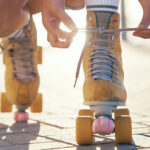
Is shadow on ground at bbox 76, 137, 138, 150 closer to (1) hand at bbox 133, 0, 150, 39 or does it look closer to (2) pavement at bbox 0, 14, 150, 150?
(2) pavement at bbox 0, 14, 150, 150

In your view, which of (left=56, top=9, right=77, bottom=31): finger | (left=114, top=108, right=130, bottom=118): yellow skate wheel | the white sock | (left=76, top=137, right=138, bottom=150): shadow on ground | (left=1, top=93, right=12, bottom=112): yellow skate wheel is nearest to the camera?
(left=56, top=9, right=77, bottom=31): finger

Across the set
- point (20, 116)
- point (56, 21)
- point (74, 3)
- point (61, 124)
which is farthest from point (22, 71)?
point (56, 21)

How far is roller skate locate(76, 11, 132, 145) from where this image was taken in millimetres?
1777

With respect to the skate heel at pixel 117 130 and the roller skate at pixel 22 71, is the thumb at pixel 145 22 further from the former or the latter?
the roller skate at pixel 22 71

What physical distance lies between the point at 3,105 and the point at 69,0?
94cm

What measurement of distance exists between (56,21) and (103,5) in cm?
32

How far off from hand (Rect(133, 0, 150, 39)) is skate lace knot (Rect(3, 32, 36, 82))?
3.08 feet

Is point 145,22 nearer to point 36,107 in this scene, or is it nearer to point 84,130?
point 84,130

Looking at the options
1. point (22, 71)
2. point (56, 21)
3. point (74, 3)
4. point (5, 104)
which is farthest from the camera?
point (5, 104)

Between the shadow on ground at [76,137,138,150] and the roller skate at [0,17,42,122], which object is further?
the roller skate at [0,17,42,122]

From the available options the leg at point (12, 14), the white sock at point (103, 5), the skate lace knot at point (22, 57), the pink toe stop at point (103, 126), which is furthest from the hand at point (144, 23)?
the skate lace knot at point (22, 57)

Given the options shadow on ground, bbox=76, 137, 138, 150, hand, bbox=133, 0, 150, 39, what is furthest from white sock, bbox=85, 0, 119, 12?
shadow on ground, bbox=76, 137, 138, 150

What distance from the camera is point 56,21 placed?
1722 mm

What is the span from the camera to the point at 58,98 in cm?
436
